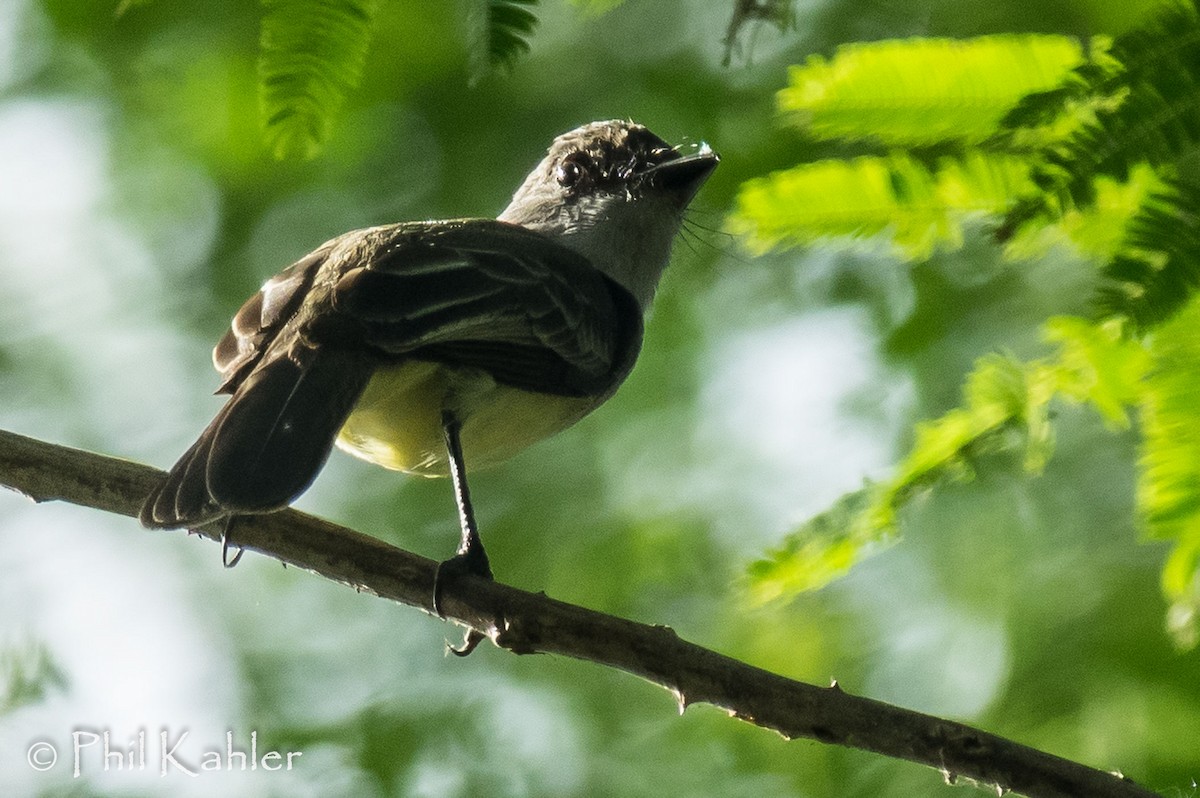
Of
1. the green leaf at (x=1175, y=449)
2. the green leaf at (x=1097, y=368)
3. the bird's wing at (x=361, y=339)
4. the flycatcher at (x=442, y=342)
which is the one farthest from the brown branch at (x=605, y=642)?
the green leaf at (x=1097, y=368)

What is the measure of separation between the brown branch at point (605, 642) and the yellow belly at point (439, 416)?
1.85ft

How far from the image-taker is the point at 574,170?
18.1 ft

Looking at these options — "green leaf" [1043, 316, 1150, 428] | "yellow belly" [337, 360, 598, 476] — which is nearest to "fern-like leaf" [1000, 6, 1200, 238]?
"green leaf" [1043, 316, 1150, 428]

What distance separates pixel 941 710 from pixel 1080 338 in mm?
3316

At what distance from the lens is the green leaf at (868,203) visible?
2.90 metres

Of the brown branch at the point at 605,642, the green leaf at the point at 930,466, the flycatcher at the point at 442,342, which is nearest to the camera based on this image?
the green leaf at the point at 930,466

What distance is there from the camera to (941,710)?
570 centimetres

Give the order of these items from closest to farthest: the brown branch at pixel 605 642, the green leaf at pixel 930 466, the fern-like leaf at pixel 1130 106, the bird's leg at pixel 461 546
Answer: the fern-like leaf at pixel 1130 106 → the green leaf at pixel 930 466 → the brown branch at pixel 605 642 → the bird's leg at pixel 461 546

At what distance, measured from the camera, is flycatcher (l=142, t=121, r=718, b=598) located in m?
3.40

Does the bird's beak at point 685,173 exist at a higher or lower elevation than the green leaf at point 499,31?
higher

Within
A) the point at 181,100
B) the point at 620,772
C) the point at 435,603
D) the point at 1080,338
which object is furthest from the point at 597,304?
the point at 181,100

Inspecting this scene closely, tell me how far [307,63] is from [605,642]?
1.58 meters

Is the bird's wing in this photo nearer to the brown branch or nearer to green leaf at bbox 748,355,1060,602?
the brown branch

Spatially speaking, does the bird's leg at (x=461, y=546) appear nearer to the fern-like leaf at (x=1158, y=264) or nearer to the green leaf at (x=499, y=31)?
the green leaf at (x=499, y=31)
